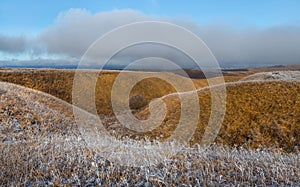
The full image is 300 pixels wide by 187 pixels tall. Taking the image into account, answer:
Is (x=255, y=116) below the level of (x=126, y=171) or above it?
below

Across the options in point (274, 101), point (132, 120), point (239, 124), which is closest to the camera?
point (239, 124)

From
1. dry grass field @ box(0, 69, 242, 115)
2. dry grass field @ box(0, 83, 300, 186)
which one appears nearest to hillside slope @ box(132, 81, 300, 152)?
dry grass field @ box(0, 83, 300, 186)

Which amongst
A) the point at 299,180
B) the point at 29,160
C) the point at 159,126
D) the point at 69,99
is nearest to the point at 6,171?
the point at 29,160

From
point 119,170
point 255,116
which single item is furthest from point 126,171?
point 255,116

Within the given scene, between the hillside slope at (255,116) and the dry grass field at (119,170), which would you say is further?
the hillside slope at (255,116)

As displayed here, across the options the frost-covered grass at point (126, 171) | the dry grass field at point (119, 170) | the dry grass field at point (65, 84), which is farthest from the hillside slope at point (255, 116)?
the dry grass field at point (65, 84)

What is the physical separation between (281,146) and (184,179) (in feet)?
39.8

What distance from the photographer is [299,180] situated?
20.0 ft

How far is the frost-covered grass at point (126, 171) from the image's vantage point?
19.3ft

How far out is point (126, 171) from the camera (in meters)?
6.37

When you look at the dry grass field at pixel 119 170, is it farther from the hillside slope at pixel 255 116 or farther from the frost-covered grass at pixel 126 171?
the hillside slope at pixel 255 116

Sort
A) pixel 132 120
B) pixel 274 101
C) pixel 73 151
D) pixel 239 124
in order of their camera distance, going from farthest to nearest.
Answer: pixel 132 120, pixel 274 101, pixel 239 124, pixel 73 151

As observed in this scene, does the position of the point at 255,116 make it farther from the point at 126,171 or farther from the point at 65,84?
the point at 65,84

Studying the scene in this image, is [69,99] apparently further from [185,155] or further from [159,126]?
[185,155]
